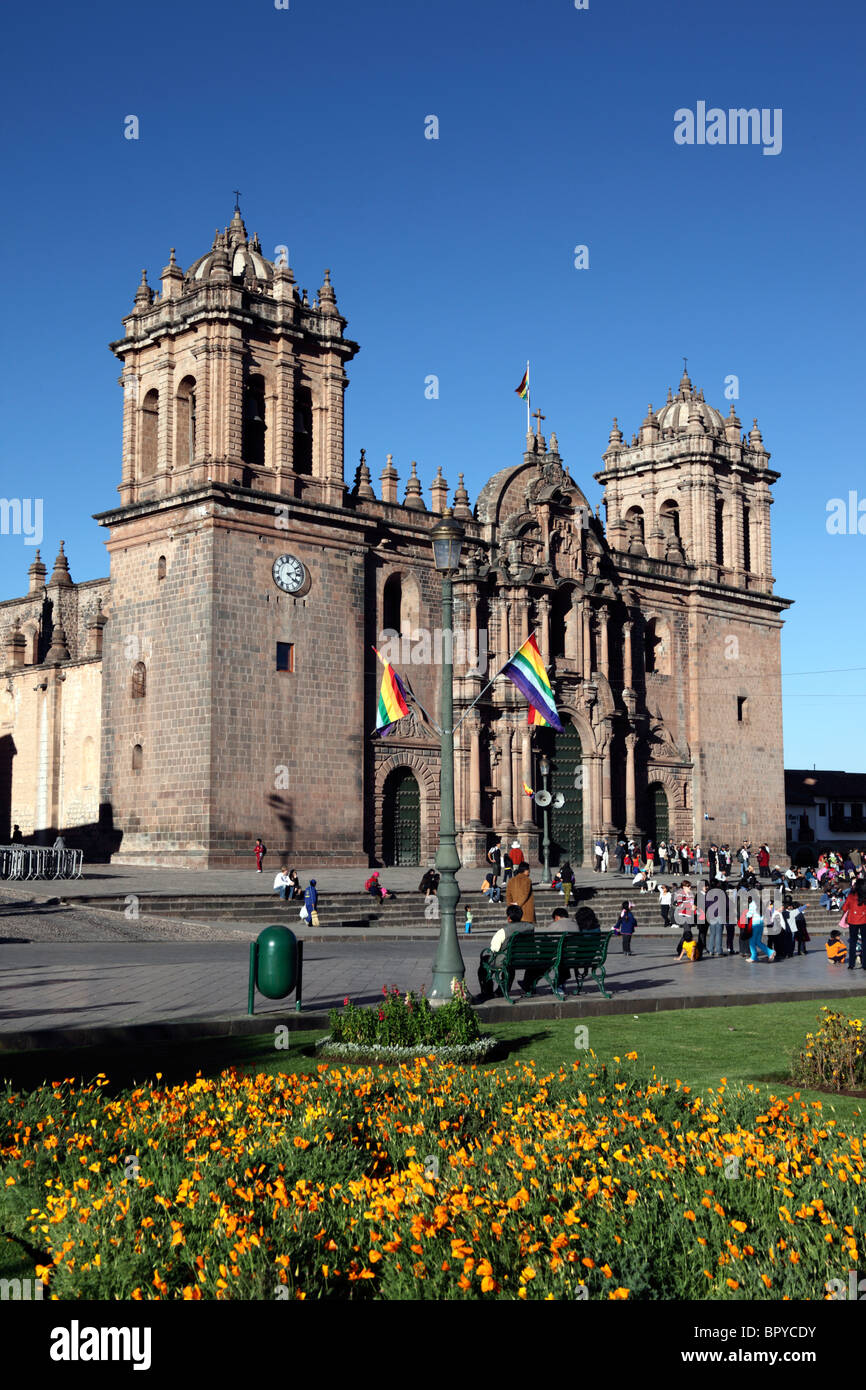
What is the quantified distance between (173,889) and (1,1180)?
22.1 meters

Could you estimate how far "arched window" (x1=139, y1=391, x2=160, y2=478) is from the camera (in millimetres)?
38688

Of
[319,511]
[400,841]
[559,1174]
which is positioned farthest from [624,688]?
[559,1174]

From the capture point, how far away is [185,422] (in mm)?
37969

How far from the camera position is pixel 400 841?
40062 mm

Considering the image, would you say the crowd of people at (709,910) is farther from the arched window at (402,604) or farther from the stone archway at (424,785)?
the arched window at (402,604)

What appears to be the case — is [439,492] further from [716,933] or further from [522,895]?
[522,895]

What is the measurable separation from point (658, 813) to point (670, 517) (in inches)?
506

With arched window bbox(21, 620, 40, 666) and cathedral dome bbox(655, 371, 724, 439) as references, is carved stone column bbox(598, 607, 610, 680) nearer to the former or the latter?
cathedral dome bbox(655, 371, 724, 439)

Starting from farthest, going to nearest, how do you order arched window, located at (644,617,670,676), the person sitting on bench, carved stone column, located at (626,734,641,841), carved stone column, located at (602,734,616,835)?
1. arched window, located at (644,617,670,676)
2. carved stone column, located at (626,734,641,841)
3. carved stone column, located at (602,734,616,835)
4. the person sitting on bench

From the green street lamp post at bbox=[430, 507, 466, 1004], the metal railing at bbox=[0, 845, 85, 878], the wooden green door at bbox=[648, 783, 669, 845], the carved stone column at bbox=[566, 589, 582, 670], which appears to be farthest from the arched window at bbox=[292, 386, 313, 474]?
the green street lamp post at bbox=[430, 507, 466, 1004]

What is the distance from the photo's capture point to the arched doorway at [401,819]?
39812 mm

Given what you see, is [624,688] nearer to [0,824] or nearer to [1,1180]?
[0,824]

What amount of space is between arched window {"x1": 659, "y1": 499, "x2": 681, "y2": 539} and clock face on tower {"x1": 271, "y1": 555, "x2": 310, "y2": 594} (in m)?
21.2
